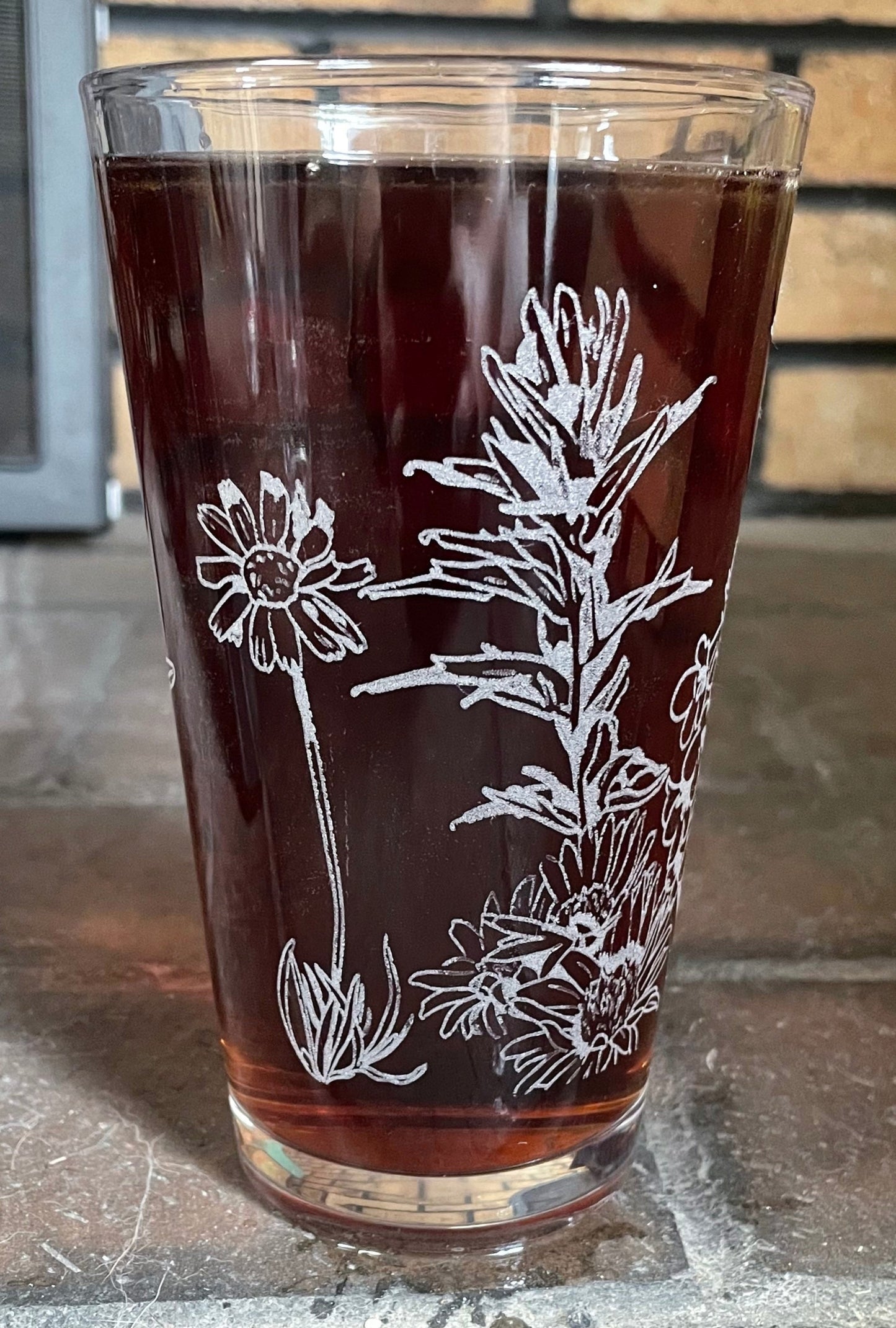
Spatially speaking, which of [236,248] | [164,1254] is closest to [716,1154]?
[164,1254]

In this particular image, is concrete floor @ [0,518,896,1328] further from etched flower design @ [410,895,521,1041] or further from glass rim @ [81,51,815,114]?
glass rim @ [81,51,815,114]

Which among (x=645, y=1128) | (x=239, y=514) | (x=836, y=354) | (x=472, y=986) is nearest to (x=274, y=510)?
(x=239, y=514)

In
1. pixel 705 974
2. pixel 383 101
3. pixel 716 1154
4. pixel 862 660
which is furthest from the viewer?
pixel 862 660

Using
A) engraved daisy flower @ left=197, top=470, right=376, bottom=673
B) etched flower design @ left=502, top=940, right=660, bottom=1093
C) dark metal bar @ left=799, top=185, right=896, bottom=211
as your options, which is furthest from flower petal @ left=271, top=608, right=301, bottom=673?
dark metal bar @ left=799, top=185, right=896, bottom=211

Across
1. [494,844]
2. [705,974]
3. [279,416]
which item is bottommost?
[705,974]

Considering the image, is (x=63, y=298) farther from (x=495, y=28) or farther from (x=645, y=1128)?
(x=645, y=1128)

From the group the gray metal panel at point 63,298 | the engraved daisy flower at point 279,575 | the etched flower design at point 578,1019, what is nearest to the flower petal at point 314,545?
the engraved daisy flower at point 279,575

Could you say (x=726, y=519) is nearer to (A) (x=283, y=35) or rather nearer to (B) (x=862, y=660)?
(B) (x=862, y=660)
